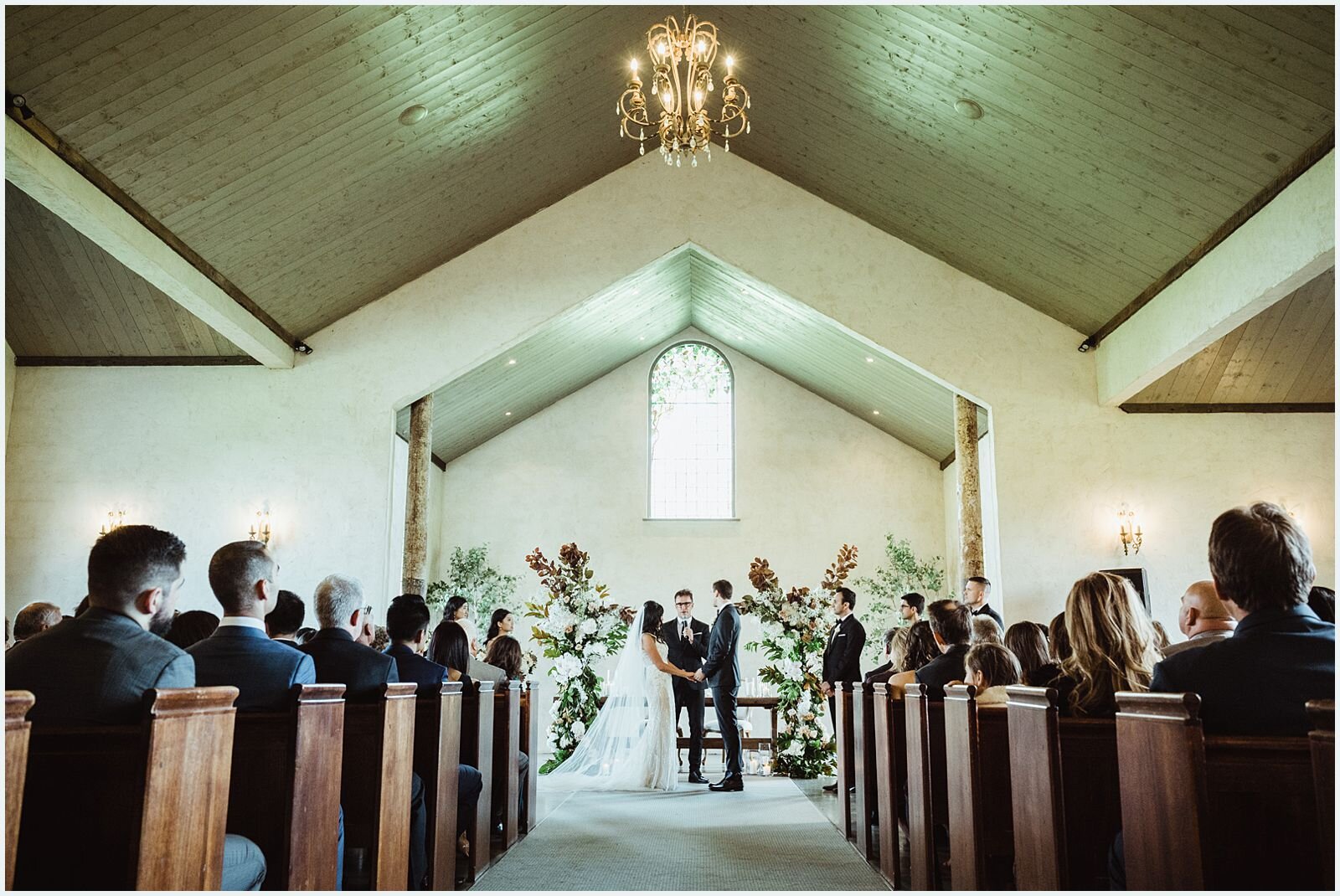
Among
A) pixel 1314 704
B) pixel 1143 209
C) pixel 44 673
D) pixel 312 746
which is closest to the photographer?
pixel 1314 704

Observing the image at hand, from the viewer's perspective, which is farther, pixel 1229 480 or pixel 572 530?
pixel 572 530

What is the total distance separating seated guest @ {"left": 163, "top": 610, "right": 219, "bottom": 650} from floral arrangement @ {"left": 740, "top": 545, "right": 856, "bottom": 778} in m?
4.77

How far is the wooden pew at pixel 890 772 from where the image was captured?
4074mm

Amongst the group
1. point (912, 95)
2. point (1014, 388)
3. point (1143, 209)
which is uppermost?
point (912, 95)

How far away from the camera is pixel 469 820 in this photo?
4.24m

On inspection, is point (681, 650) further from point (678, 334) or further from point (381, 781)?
point (678, 334)

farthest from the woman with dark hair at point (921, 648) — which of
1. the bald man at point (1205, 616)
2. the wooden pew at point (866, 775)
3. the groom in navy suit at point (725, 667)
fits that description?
the groom in navy suit at point (725, 667)

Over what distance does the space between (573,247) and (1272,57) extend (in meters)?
5.30

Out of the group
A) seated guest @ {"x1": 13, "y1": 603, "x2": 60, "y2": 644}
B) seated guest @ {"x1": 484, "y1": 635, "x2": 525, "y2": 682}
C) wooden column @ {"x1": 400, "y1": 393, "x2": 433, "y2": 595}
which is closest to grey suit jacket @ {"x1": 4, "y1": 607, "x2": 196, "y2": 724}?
seated guest @ {"x1": 13, "y1": 603, "x2": 60, "y2": 644}

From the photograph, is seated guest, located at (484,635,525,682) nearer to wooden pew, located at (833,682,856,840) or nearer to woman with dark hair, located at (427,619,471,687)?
woman with dark hair, located at (427,619,471,687)

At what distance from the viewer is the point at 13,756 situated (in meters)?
1.59

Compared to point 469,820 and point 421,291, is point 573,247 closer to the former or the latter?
point 421,291

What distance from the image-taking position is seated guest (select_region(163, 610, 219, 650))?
3.53 metres

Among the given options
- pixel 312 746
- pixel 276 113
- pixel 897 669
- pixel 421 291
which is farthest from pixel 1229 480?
pixel 312 746
